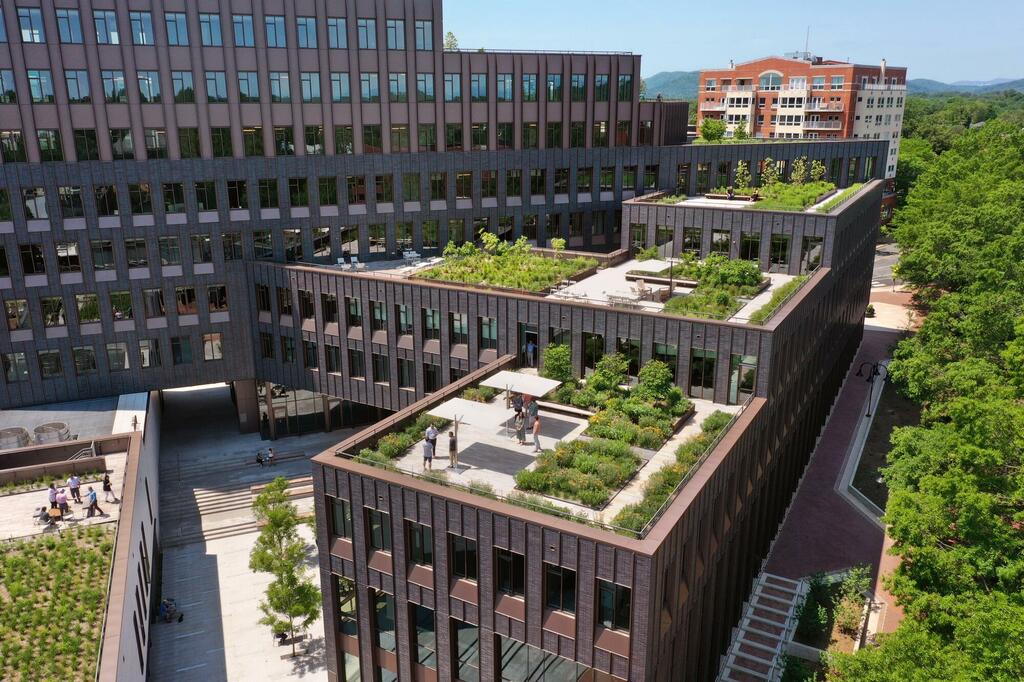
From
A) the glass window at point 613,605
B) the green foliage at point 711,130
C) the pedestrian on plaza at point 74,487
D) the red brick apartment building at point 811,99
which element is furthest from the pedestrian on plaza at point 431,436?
the red brick apartment building at point 811,99

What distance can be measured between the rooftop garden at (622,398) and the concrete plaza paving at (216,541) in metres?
20.4

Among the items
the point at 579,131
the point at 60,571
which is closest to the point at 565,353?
the point at 60,571

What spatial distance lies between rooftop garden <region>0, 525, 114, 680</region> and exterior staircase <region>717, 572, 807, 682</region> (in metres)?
29.0

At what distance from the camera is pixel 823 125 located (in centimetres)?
14662

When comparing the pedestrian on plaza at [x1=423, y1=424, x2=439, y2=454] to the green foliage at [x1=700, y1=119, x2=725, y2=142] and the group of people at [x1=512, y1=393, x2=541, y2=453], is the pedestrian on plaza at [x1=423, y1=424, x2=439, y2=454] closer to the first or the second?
the group of people at [x1=512, y1=393, x2=541, y2=453]

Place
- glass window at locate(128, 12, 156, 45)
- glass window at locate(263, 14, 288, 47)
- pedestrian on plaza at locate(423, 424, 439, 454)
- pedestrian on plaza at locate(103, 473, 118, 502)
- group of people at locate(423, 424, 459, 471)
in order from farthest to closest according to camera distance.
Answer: glass window at locate(263, 14, 288, 47) < glass window at locate(128, 12, 156, 45) < pedestrian on plaza at locate(103, 473, 118, 502) < pedestrian on plaza at locate(423, 424, 439, 454) < group of people at locate(423, 424, 459, 471)

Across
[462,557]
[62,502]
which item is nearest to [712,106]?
[462,557]

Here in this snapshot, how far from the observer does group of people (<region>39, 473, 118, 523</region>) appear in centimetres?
3889

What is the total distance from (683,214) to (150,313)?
41.8m

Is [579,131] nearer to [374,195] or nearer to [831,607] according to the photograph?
[374,195]

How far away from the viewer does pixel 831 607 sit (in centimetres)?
4178

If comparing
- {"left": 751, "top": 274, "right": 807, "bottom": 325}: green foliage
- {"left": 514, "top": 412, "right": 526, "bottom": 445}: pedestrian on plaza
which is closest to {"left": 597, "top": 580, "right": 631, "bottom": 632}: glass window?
{"left": 514, "top": 412, "right": 526, "bottom": 445}: pedestrian on plaza

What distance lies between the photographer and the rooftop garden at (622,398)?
120 feet

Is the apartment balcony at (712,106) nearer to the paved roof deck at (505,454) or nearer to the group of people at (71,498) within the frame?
the paved roof deck at (505,454)
